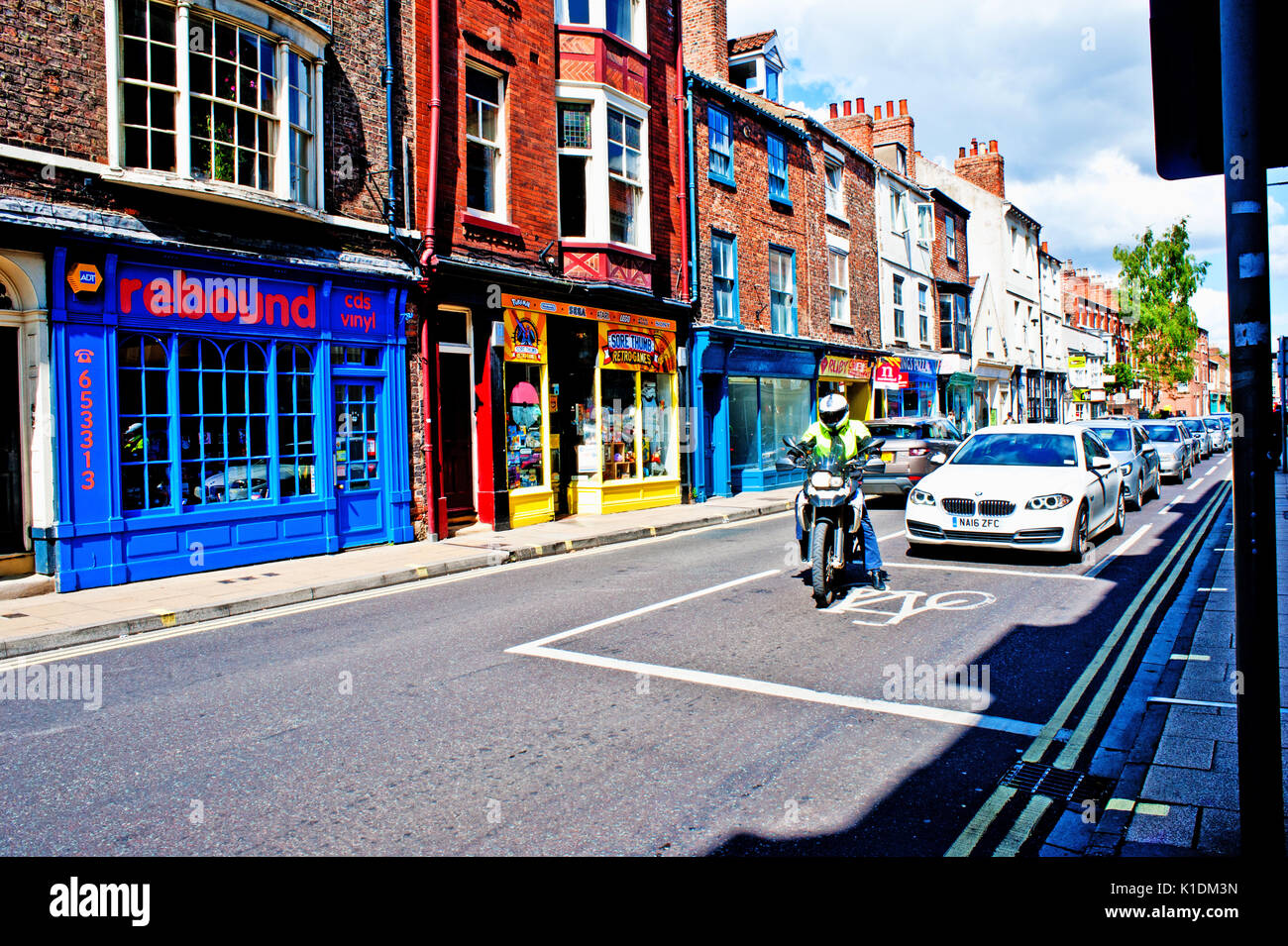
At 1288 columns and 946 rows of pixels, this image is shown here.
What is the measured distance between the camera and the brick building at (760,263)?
69.1 ft

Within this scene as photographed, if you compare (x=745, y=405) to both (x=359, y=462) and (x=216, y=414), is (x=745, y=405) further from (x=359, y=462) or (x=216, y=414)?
(x=216, y=414)

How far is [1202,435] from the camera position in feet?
122

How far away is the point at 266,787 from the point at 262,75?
33.9ft

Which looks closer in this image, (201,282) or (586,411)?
(201,282)

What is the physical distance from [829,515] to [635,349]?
421 inches

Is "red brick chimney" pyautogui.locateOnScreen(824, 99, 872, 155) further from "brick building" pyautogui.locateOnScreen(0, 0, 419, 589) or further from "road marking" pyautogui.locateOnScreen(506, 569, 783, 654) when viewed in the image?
"road marking" pyautogui.locateOnScreen(506, 569, 783, 654)

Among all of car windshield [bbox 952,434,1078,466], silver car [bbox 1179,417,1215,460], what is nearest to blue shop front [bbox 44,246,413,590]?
car windshield [bbox 952,434,1078,466]

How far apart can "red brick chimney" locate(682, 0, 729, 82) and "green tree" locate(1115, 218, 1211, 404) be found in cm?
3440

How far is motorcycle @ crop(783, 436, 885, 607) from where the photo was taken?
26.6ft

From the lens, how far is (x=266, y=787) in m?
4.30

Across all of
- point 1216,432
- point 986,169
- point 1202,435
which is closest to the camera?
point 1202,435

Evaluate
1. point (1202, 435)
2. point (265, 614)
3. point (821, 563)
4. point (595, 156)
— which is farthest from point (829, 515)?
point (1202, 435)

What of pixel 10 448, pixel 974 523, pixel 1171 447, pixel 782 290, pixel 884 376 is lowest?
pixel 974 523

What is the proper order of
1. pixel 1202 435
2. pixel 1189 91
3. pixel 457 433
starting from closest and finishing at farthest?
pixel 1189 91 → pixel 457 433 → pixel 1202 435
